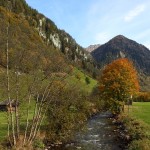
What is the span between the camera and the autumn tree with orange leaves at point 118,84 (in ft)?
213

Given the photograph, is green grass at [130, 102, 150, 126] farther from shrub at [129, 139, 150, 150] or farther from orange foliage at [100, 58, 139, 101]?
shrub at [129, 139, 150, 150]

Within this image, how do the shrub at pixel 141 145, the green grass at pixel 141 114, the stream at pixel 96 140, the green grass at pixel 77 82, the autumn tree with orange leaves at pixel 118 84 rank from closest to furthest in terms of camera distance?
the shrub at pixel 141 145
the stream at pixel 96 140
the green grass at pixel 77 82
the green grass at pixel 141 114
the autumn tree with orange leaves at pixel 118 84

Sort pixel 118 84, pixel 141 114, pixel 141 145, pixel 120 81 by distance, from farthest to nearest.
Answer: pixel 141 114 → pixel 120 81 → pixel 118 84 → pixel 141 145

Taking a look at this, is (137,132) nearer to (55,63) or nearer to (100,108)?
(55,63)

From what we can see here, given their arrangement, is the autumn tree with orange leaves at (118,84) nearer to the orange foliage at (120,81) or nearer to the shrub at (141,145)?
the orange foliage at (120,81)

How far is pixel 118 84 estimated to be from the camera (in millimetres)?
64875

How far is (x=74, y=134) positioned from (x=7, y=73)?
19770 millimetres

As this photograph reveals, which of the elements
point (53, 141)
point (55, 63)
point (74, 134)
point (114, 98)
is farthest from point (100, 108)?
point (55, 63)

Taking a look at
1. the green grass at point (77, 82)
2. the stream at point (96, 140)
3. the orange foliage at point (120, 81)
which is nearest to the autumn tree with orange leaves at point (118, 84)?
the orange foliage at point (120, 81)

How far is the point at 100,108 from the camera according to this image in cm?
9306

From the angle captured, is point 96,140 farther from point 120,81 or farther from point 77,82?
point 120,81

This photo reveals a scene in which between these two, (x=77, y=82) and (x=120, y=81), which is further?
(x=120, y=81)

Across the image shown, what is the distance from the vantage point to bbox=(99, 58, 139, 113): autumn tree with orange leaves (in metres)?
64.9

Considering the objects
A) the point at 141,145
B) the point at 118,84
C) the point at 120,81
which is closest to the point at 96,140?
the point at 141,145
